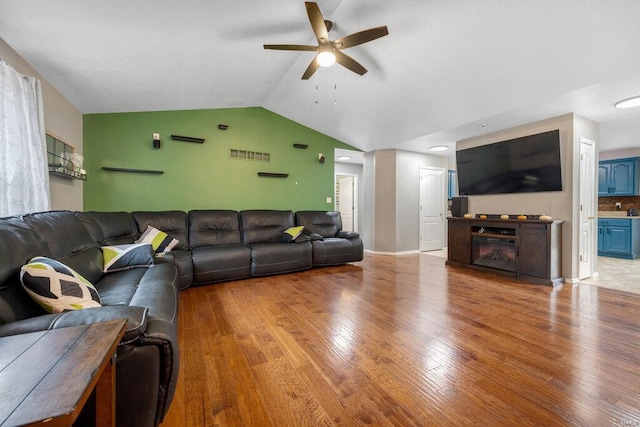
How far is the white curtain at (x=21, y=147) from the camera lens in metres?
2.03

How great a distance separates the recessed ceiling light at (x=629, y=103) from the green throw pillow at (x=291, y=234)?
4351mm

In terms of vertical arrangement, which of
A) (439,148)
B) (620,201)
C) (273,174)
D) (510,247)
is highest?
(439,148)

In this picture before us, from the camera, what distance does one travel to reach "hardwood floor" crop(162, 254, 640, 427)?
130cm

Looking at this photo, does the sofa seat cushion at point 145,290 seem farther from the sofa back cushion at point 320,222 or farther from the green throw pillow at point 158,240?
the sofa back cushion at point 320,222

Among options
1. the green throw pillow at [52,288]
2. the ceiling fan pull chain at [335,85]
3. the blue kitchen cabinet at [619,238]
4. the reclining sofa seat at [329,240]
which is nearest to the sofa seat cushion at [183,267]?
the green throw pillow at [52,288]

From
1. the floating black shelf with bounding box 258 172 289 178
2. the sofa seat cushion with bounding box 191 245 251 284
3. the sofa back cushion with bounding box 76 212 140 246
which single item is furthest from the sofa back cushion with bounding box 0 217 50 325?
the floating black shelf with bounding box 258 172 289 178

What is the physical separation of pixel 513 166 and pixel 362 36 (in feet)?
10.8

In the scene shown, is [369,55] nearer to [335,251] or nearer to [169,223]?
[335,251]

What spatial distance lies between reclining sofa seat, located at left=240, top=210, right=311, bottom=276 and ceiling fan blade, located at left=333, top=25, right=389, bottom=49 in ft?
8.67

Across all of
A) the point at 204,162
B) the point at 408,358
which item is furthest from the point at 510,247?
the point at 204,162

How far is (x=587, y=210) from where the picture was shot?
377cm

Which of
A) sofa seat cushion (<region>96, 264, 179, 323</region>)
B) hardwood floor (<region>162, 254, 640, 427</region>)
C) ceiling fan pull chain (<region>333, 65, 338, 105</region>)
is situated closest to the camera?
hardwood floor (<region>162, 254, 640, 427</region>)

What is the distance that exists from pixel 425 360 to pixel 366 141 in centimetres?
448

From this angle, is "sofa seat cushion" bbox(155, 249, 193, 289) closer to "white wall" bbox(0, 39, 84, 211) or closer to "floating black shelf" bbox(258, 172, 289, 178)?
"white wall" bbox(0, 39, 84, 211)
